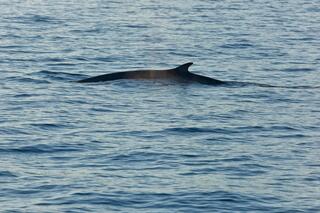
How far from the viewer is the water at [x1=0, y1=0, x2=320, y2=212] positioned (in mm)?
19750

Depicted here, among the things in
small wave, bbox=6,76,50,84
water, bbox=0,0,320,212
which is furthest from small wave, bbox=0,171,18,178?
small wave, bbox=6,76,50,84

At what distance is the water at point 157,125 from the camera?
19.8 metres

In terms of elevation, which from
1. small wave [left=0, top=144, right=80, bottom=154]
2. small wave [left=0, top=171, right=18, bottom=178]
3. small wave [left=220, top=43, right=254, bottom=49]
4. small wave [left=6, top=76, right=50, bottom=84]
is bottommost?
small wave [left=220, top=43, right=254, bottom=49]

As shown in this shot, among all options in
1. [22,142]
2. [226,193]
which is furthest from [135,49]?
[226,193]

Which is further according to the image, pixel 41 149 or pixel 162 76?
pixel 162 76

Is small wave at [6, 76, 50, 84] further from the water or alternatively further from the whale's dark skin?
the whale's dark skin

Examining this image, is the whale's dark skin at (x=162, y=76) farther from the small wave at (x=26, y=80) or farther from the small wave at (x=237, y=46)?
the small wave at (x=237, y=46)

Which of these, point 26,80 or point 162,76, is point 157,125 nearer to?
point 162,76

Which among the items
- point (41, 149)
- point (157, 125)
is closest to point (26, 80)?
point (157, 125)

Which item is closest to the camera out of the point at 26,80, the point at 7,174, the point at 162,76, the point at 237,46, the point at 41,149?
the point at 7,174

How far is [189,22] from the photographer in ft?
174

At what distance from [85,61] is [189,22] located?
1614cm

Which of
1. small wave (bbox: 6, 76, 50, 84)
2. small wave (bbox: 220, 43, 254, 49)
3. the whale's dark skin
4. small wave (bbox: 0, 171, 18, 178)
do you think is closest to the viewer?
small wave (bbox: 0, 171, 18, 178)

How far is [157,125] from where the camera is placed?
2569 cm
